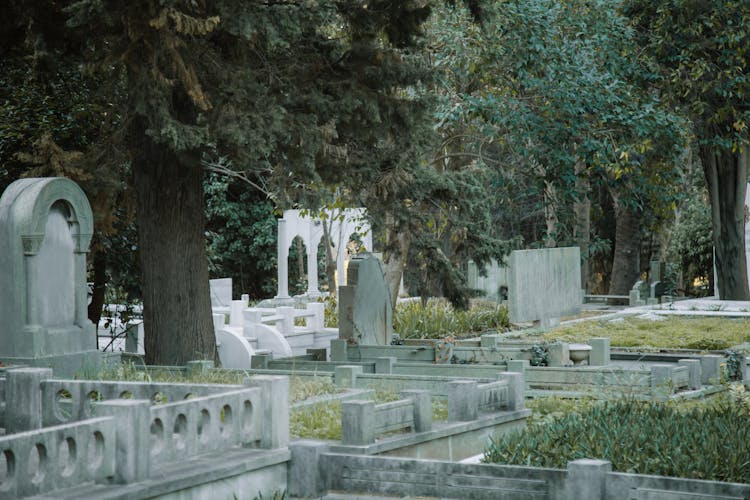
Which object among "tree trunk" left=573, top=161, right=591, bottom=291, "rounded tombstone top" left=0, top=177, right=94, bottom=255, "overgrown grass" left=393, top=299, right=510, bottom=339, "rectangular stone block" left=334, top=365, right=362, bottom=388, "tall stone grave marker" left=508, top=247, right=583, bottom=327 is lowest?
"rectangular stone block" left=334, top=365, right=362, bottom=388

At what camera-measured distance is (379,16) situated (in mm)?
15195

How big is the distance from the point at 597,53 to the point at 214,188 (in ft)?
60.9

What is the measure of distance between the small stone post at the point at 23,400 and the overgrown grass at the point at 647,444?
4154mm

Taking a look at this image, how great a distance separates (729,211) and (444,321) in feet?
35.6

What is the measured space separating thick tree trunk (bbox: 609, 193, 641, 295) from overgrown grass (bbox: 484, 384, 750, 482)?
2781 centimetres

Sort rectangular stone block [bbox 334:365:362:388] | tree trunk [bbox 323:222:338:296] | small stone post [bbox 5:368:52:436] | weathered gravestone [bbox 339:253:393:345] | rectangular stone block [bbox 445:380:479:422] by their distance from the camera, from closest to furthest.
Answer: small stone post [bbox 5:368:52:436] < rectangular stone block [bbox 445:380:479:422] < rectangular stone block [bbox 334:365:362:388] < weathered gravestone [bbox 339:253:393:345] < tree trunk [bbox 323:222:338:296]

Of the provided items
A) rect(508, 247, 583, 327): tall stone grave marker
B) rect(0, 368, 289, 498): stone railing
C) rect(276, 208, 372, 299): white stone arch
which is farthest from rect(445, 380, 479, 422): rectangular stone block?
rect(276, 208, 372, 299): white stone arch

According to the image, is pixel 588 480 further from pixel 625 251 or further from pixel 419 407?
pixel 625 251

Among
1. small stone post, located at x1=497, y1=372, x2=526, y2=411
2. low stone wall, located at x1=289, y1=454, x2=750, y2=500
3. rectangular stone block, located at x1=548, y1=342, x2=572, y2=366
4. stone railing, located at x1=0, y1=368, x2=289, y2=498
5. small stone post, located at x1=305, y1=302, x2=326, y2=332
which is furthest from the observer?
small stone post, located at x1=305, y1=302, x2=326, y2=332

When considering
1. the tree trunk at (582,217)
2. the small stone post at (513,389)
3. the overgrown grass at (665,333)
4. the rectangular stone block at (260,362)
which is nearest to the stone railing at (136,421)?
the small stone post at (513,389)

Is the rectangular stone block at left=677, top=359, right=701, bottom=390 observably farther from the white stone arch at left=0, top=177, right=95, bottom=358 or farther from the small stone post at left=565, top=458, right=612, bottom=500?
the white stone arch at left=0, top=177, right=95, bottom=358

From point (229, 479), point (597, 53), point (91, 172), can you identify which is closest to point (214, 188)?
point (597, 53)

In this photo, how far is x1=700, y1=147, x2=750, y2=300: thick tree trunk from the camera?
3058 centimetres

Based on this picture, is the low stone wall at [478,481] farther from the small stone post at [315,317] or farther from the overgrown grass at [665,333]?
the small stone post at [315,317]
